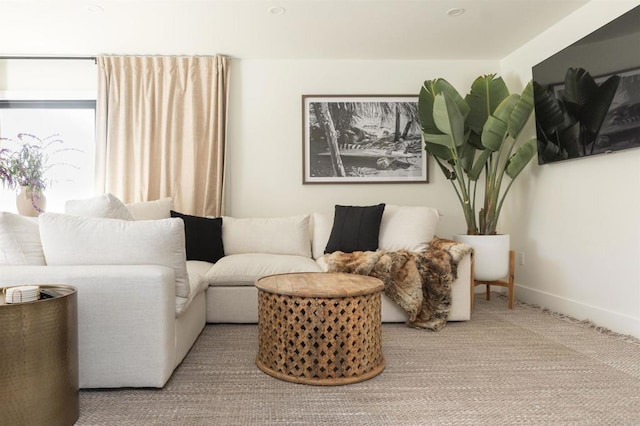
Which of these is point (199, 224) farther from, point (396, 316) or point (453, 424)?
point (453, 424)

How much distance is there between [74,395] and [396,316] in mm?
2087

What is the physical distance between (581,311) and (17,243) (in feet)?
11.6

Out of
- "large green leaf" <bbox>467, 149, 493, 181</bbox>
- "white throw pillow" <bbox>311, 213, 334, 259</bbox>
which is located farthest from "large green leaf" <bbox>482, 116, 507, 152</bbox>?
"white throw pillow" <bbox>311, 213, 334, 259</bbox>

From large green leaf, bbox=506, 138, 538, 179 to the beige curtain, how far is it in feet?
8.57

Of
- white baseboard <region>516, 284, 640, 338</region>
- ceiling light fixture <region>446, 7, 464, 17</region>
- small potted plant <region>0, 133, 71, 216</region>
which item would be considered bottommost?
white baseboard <region>516, 284, 640, 338</region>

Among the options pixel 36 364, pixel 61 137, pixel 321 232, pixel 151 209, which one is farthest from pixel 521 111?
pixel 61 137

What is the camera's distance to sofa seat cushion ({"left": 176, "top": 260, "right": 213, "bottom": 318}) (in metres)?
2.05

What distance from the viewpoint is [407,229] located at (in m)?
3.47

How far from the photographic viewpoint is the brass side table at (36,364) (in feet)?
4.17

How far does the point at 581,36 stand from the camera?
310 cm

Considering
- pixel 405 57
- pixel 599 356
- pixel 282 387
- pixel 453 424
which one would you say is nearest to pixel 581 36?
pixel 405 57

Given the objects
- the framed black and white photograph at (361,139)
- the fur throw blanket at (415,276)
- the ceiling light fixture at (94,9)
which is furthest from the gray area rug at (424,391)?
the ceiling light fixture at (94,9)

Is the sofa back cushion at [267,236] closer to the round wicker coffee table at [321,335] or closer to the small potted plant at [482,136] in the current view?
the small potted plant at [482,136]

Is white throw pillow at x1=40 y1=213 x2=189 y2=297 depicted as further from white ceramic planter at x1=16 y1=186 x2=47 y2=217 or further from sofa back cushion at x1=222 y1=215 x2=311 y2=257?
white ceramic planter at x1=16 y1=186 x2=47 y2=217
